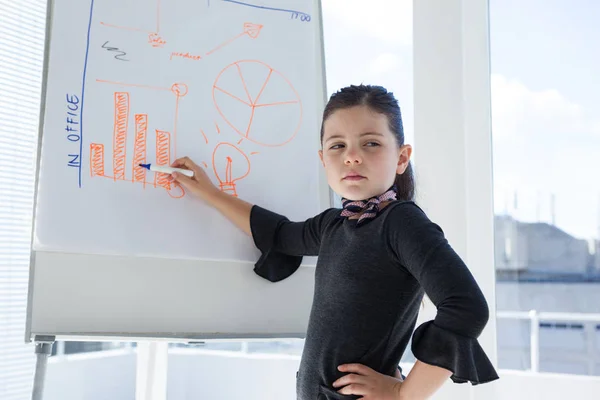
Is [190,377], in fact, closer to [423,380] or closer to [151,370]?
[151,370]

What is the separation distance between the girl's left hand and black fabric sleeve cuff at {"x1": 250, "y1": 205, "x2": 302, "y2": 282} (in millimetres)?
355

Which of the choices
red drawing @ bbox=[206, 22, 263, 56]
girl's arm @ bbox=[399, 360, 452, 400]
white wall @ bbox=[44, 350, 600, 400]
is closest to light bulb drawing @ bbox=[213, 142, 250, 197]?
red drawing @ bbox=[206, 22, 263, 56]

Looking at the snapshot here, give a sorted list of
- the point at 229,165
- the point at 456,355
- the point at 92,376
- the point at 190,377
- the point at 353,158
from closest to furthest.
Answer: the point at 456,355
the point at 353,158
the point at 229,165
the point at 92,376
the point at 190,377

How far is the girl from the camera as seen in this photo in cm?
97

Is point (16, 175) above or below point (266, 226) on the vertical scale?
above

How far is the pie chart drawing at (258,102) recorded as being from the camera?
1.40m

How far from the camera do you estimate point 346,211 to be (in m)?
1.22

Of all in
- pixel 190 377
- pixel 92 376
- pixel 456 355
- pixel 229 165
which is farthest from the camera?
pixel 190 377

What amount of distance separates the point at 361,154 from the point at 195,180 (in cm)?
38

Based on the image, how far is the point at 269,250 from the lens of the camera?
1.36 m

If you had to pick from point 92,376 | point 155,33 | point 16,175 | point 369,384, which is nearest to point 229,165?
point 155,33

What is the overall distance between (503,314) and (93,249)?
3.90 feet

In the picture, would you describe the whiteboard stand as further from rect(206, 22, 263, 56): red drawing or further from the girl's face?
the girl's face

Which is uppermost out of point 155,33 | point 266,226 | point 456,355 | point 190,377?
point 155,33
